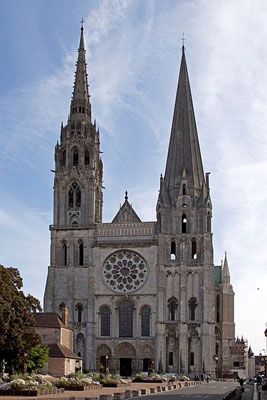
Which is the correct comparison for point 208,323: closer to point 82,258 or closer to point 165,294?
point 165,294

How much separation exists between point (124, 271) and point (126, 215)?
9.41 meters

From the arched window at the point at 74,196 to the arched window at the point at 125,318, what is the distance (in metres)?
16.1

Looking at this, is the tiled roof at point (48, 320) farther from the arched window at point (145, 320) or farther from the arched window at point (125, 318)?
the arched window at point (145, 320)

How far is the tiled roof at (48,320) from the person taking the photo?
304ft

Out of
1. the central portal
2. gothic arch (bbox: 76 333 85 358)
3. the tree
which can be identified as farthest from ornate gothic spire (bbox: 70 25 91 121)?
the tree

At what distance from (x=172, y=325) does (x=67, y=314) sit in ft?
47.7

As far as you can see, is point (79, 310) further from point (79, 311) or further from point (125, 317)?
point (125, 317)

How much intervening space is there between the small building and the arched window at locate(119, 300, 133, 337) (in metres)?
9.66

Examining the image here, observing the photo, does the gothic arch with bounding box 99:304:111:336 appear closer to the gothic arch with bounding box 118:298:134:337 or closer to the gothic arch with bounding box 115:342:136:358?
the gothic arch with bounding box 118:298:134:337

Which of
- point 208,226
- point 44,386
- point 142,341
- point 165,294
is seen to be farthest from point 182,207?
point 44,386

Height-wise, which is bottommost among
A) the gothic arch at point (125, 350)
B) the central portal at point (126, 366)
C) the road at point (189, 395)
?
the central portal at point (126, 366)

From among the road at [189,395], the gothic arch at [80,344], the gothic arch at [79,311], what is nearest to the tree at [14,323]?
the road at [189,395]

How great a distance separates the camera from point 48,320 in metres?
94.1

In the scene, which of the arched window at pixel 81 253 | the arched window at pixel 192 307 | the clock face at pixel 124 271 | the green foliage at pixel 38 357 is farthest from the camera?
the arched window at pixel 81 253
